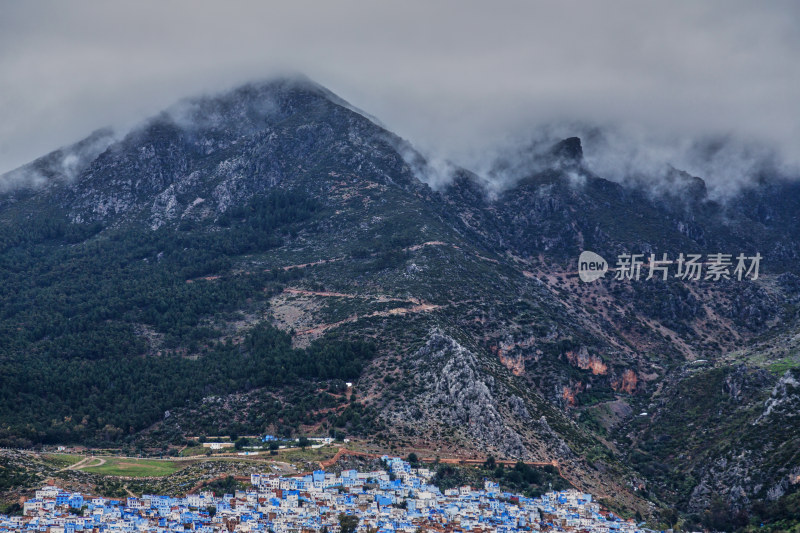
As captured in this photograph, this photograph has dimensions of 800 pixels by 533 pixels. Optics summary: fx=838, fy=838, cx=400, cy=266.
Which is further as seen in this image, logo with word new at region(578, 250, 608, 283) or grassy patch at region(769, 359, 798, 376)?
logo with word new at region(578, 250, 608, 283)

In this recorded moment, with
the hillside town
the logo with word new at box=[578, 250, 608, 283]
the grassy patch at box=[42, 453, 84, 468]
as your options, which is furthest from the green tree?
the logo with word new at box=[578, 250, 608, 283]

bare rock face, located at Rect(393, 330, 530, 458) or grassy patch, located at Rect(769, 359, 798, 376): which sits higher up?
grassy patch, located at Rect(769, 359, 798, 376)

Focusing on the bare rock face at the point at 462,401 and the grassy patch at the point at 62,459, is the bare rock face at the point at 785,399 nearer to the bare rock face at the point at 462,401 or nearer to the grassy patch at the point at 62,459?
the bare rock face at the point at 462,401

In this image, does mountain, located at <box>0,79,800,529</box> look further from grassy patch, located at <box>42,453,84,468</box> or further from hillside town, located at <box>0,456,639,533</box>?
hillside town, located at <box>0,456,639,533</box>

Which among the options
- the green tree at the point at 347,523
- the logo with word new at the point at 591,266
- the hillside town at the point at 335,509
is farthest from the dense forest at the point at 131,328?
the logo with word new at the point at 591,266

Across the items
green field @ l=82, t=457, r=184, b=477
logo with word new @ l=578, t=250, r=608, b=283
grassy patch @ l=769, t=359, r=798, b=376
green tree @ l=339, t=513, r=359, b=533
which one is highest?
logo with word new @ l=578, t=250, r=608, b=283

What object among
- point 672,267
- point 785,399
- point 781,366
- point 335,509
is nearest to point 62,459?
point 335,509
